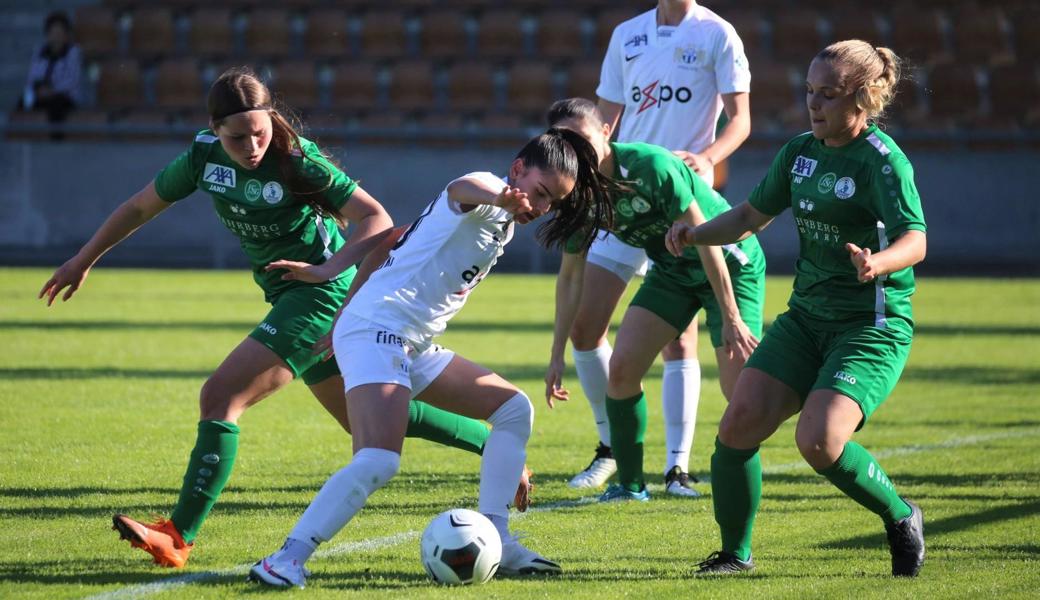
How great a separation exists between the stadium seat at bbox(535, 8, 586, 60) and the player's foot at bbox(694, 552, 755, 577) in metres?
17.8

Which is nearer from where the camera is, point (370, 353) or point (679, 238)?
point (370, 353)

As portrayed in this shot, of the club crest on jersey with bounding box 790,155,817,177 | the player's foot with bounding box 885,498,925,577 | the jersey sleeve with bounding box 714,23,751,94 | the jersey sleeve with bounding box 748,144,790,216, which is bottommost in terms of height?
the player's foot with bounding box 885,498,925,577

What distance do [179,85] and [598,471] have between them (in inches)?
641

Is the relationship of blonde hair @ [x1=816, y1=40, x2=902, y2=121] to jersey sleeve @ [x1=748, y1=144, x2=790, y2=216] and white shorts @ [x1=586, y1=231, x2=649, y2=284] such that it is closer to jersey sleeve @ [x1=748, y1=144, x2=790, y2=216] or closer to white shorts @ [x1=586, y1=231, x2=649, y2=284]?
jersey sleeve @ [x1=748, y1=144, x2=790, y2=216]

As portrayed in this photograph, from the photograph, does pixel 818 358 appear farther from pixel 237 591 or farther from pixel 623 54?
pixel 623 54

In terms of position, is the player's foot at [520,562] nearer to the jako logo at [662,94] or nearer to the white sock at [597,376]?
the white sock at [597,376]

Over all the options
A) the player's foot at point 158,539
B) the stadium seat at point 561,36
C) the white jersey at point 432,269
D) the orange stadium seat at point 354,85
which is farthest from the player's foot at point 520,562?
the stadium seat at point 561,36

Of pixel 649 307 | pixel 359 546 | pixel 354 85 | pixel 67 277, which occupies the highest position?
pixel 67 277

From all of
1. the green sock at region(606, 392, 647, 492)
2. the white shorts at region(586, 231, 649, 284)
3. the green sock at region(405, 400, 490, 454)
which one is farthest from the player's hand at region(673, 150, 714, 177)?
the green sock at region(405, 400, 490, 454)

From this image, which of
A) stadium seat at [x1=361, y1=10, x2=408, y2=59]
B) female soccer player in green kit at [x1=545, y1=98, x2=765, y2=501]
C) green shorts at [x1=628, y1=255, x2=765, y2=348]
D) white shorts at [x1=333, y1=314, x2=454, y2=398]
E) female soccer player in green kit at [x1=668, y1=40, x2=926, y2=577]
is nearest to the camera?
white shorts at [x1=333, y1=314, x2=454, y2=398]

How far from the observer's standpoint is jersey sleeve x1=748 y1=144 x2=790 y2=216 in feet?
16.3

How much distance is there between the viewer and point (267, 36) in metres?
22.3

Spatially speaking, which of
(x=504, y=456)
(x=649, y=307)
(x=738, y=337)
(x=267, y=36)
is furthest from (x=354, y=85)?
(x=504, y=456)

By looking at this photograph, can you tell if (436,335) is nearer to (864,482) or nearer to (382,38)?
(864,482)
